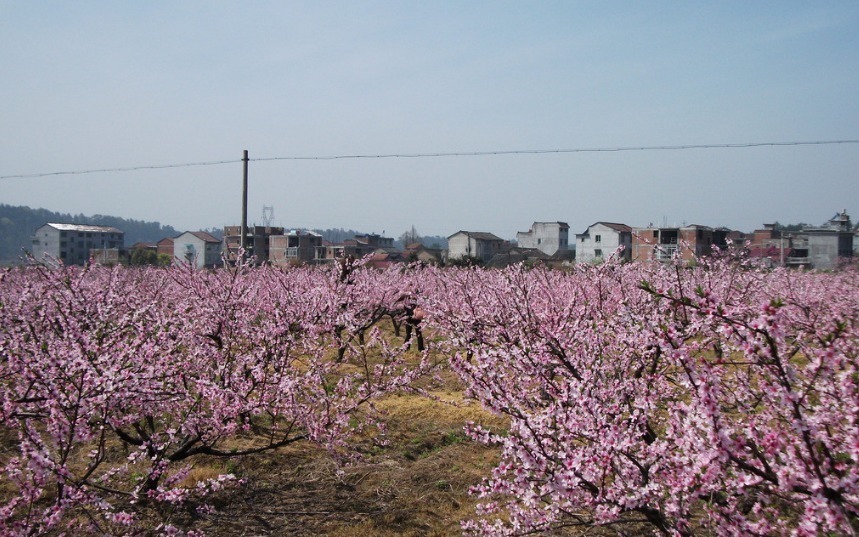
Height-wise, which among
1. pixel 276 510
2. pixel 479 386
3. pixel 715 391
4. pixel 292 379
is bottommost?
pixel 276 510

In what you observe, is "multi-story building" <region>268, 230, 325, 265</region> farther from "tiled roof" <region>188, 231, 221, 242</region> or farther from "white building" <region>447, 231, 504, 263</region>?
"white building" <region>447, 231, 504, 263</region>

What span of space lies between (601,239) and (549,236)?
14235 millimetres

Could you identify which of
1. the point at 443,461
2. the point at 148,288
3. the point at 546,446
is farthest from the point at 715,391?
the point at 148,288

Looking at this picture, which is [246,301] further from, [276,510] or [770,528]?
[770,528]

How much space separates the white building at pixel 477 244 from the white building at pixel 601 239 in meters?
15.7

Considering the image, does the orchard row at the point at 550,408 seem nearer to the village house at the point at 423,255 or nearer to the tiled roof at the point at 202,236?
the village house at the point at 423,255

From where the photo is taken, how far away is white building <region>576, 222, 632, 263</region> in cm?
6625


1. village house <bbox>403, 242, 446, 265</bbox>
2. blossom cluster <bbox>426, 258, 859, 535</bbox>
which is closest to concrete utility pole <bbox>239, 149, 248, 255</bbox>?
blossom cluster <bbox>426, 258, 859, 535</bbox>

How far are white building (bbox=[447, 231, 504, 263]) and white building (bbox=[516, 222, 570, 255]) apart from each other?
5.33 metres

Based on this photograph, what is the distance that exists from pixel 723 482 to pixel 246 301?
286 inches

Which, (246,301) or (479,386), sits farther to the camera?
(246,301)

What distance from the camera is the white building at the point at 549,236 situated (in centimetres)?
8244

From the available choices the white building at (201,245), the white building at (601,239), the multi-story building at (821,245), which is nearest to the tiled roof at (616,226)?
the white building at (601,239)

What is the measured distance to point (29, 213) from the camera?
167 metres
